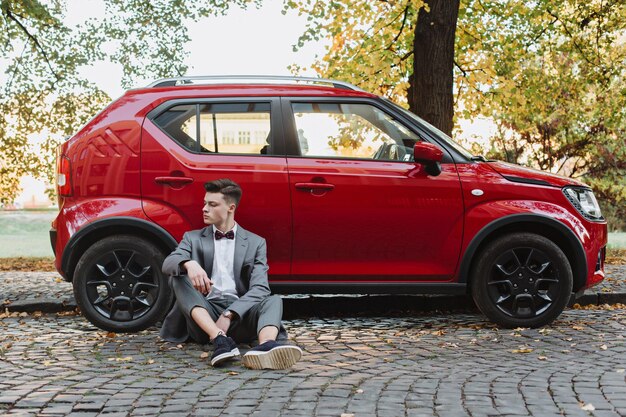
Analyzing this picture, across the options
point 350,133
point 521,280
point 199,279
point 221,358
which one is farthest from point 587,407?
point 350,133

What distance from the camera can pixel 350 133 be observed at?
7.97 m

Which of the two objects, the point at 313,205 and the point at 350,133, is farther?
the point at 350,133

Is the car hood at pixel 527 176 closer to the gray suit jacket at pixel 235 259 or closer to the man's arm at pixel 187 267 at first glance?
the gray suit jacket at pixel 235 259

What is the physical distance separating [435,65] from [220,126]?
5.72 m

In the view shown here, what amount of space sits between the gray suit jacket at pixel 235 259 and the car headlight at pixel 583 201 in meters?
2.83

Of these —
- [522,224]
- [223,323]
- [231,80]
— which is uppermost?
[231,80]

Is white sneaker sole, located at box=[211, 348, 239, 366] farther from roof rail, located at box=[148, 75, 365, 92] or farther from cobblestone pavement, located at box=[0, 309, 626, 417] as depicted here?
roof rail, located at box=[148, 75, 365, 92]

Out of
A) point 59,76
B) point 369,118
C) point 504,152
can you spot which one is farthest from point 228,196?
point 504,152

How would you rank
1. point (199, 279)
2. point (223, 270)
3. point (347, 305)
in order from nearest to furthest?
point (199, 279) < point (223, 270) < point (347, 305)

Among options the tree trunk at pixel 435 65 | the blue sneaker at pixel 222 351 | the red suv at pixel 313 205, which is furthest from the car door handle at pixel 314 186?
the tree trunk at pixel 435 65

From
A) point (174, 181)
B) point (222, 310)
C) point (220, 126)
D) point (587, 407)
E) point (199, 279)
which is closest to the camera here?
point (587, 407)

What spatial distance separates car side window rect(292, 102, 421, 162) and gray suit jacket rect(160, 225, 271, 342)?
3.65 feet

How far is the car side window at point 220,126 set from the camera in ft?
25.3

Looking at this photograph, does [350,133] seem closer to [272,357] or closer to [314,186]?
[314,186]
